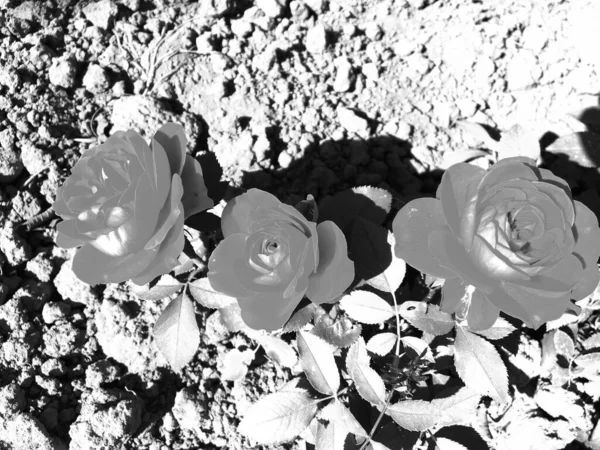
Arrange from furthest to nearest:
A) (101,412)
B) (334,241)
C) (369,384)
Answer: (101,412) → (369,384) → (334,241)

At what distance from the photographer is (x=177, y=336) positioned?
5.49ft

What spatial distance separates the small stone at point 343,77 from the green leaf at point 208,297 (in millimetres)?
1150

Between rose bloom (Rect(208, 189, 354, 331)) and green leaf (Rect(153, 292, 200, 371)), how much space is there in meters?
0.44

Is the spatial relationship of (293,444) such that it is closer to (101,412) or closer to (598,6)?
(101,412)

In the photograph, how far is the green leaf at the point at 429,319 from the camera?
1.55m

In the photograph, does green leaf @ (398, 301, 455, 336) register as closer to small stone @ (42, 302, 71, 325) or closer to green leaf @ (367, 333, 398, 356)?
green leaf @ (367, 333, 398, 356)

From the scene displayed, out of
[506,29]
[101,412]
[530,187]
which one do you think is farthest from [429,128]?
[101,412]

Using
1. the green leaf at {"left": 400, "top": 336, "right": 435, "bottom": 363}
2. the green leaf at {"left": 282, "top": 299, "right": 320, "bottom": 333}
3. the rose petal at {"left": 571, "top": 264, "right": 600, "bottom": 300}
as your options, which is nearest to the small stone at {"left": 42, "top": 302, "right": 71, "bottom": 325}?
the green leaf at {"left": 282, "top": 299, "right": 320, "bottom": 333}

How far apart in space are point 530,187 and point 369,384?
69cm

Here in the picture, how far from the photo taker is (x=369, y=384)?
150 cm

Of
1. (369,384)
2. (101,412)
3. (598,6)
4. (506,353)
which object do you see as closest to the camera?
(369,384)

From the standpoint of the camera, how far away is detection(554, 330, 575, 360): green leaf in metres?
1.92

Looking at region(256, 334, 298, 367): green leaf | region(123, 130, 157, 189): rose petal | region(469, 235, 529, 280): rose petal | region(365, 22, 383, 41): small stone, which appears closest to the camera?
region(469, 235, 529, 280): rose petal

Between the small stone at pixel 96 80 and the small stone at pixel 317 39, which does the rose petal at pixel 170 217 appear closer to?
the small stone at pixel 96 80
